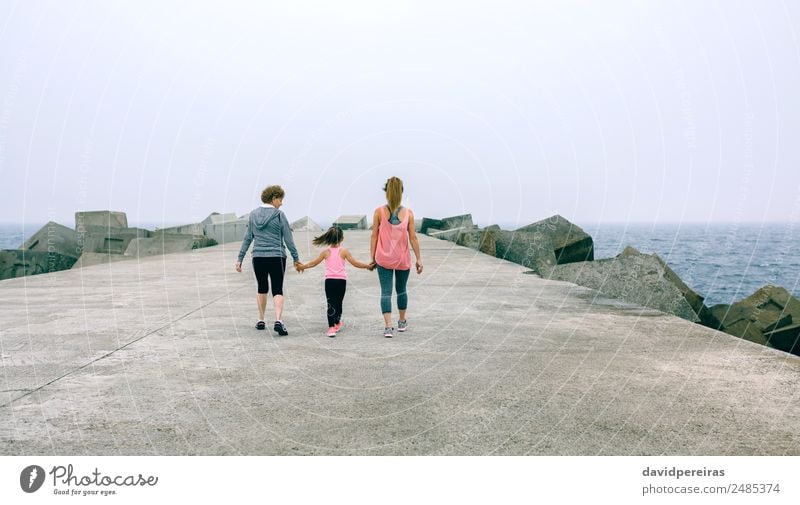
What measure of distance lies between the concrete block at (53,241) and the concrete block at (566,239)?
12150mm

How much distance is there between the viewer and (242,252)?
668cm

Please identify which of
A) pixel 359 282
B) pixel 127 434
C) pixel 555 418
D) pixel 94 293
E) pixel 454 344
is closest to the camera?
pixel 127 434

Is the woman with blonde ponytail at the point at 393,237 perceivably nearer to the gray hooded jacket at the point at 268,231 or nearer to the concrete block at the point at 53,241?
the gray hooded jacket at the point at 268,231

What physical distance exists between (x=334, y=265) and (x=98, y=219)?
15590 mm

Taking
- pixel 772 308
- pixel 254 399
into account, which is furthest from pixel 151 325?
pixel 772 308

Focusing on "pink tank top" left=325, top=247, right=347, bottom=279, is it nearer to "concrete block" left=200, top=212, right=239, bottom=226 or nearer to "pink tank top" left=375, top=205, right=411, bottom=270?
"pink tank top" left=375, top=205, right=411, bottom=270

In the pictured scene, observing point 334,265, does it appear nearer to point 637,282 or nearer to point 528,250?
point 637,282

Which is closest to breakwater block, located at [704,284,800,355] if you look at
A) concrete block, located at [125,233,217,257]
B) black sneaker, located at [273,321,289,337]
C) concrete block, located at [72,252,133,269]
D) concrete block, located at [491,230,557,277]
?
concrete block, located at [491,230,557,277]

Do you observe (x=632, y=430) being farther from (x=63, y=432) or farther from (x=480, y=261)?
(x=480, y=261)

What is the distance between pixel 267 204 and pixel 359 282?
13.5ft

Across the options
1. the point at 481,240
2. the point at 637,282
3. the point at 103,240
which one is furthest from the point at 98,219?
the point at 637,282

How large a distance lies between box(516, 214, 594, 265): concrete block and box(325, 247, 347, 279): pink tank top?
9.02 metres

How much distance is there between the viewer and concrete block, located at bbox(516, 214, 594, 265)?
48.7 feet

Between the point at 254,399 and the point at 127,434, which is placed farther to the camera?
the point at 254,399
